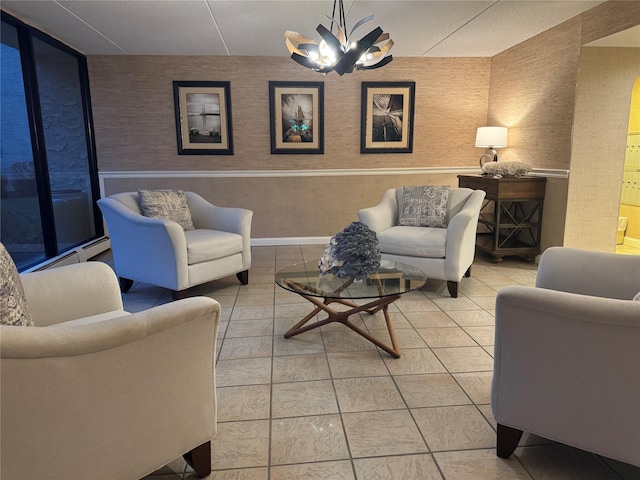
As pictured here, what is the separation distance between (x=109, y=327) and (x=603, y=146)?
4.18 m

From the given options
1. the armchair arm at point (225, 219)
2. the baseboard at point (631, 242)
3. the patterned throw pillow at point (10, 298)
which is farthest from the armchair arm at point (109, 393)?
the baseboard at point (631, 242)

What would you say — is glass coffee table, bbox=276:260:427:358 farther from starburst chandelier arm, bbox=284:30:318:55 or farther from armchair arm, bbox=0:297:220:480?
starburst chandelier arm, bbox=284:30:318:55

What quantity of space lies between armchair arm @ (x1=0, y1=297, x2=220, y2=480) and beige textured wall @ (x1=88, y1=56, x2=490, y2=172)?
12.9 ft

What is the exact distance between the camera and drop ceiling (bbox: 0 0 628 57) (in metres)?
3.27

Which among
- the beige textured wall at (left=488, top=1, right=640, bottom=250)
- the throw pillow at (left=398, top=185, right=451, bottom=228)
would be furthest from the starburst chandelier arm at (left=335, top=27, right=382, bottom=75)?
the beige textured wall at (left=488, top=1, right=640, bottom=250)

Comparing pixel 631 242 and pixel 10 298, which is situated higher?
pixel 10 298

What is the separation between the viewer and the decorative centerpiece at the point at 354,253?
2426 millimetres

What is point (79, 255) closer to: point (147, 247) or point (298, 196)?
point (147, 247)

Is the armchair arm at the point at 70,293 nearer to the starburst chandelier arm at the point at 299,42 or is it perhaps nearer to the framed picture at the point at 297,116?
the starburst chandelier arm at the point at 299,42

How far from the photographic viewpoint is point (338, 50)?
8.53 feet

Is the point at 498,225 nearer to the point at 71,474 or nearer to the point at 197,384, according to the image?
the point at 197,384

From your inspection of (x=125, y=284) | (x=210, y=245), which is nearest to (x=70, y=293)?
(x=210, y=245)

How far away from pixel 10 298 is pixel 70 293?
1.84 ft

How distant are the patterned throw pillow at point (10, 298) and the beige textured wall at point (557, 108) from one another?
408 centimetres
